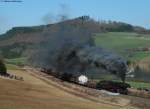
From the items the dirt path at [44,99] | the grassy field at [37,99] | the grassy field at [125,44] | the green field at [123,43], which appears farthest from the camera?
the green field at [123,43]

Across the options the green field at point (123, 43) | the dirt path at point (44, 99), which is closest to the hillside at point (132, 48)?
the green field at point (123, 43)

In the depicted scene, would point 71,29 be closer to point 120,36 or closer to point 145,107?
point 145,107

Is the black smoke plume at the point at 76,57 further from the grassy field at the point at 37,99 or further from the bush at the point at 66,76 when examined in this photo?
the grassy field at the point at 37,99

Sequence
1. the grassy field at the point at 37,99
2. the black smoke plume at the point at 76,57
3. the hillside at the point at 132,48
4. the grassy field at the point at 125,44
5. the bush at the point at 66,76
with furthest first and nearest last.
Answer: the grassy field at the point at 125,44, the hillside at the point at 132,48, the black smoke plume at the point at 76,57, the bush at the point at 66,76, the grassy field at the point at 37,99

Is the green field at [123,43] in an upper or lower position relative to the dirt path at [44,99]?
upper

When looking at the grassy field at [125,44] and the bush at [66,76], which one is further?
the grassy field at [125,44]

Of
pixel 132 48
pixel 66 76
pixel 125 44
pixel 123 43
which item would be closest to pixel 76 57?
pixel 66 76

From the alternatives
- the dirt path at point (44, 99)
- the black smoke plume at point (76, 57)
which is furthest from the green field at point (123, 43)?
the dirt path at point (44, 99)

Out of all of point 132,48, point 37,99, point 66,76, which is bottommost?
point 66,76

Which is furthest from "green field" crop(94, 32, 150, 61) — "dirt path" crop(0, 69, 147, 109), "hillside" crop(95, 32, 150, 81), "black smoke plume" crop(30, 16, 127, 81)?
"dirt path" crop(0, 69, 147, 109)

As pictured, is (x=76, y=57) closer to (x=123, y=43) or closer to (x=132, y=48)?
(x=132, y=48)
